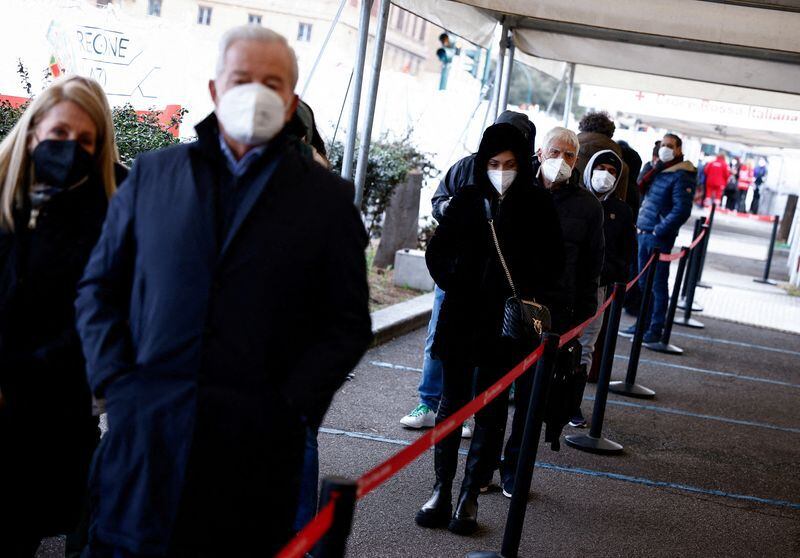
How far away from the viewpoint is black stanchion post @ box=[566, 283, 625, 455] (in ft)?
22.4

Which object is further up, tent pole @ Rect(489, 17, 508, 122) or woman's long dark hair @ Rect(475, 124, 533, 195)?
tent pole @ Rect(489, 17, 508, 122)

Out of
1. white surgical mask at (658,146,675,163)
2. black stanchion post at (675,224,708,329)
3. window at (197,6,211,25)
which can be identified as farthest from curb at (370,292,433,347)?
window at (197,6,211,25)

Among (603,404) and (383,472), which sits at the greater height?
(383,472)

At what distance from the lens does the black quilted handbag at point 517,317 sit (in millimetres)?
4902

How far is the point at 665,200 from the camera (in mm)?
10883

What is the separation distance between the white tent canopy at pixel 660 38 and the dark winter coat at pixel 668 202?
99 cm

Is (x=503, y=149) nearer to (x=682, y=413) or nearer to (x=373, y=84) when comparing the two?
(x=373, y=84)

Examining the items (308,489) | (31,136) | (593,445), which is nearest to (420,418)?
(593,445)

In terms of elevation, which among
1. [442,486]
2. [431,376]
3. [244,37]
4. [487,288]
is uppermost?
[244,37]

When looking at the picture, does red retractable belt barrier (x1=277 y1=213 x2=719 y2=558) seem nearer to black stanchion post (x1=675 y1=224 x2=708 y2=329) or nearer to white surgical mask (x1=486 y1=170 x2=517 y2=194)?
white surgical mask (x1=486 y1=170 x2=517 y2=194)

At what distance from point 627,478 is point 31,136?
4573mm

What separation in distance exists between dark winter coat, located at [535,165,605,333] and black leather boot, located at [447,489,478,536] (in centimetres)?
106

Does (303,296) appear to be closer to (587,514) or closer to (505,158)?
(505,158)

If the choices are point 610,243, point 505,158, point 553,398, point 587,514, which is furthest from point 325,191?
point 610,243
